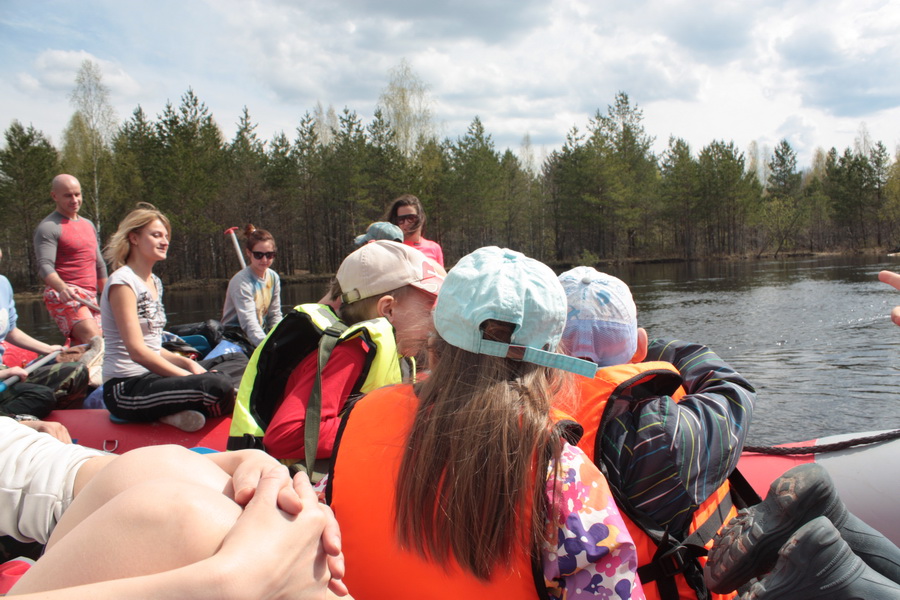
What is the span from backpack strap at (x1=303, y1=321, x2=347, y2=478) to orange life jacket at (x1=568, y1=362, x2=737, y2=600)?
1009 millimetres

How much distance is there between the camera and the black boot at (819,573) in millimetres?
1308

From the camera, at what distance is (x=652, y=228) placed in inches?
1700

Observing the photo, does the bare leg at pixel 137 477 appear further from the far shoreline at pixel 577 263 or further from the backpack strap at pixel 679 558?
the far shoreline at pixel 577 263

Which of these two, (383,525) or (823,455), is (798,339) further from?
(383,525)

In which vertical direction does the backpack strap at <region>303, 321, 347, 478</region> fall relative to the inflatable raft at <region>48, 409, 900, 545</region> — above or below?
above

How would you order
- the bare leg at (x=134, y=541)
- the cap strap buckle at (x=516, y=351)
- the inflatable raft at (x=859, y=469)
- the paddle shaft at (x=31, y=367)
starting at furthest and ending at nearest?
the paddle shaft at (x=31, y=367), the inflatable raft at (x=859, y=469), the cap strap buckle at (x=516, y=351), the bare leg at (x=134, y=541)

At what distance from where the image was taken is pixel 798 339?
9336 millimetres

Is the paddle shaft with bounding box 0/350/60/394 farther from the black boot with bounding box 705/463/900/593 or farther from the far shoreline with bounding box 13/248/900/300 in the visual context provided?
the far shoreline with bounding box 13/248/900/300

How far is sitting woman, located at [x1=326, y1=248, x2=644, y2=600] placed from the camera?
1.12 m

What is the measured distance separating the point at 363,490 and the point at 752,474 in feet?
6.49

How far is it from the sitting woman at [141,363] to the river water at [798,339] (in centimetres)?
420

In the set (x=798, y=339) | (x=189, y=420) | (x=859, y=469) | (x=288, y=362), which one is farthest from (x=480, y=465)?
(x=798, y=339)

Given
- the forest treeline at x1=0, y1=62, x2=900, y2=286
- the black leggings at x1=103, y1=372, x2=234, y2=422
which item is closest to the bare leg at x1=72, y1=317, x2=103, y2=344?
the black leggings at x1=103, y1=372, x2=234, y2=422

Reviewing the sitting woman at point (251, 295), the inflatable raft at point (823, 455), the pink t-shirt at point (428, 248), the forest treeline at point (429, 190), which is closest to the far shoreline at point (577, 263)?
the forest treeline at point (429, 190)
